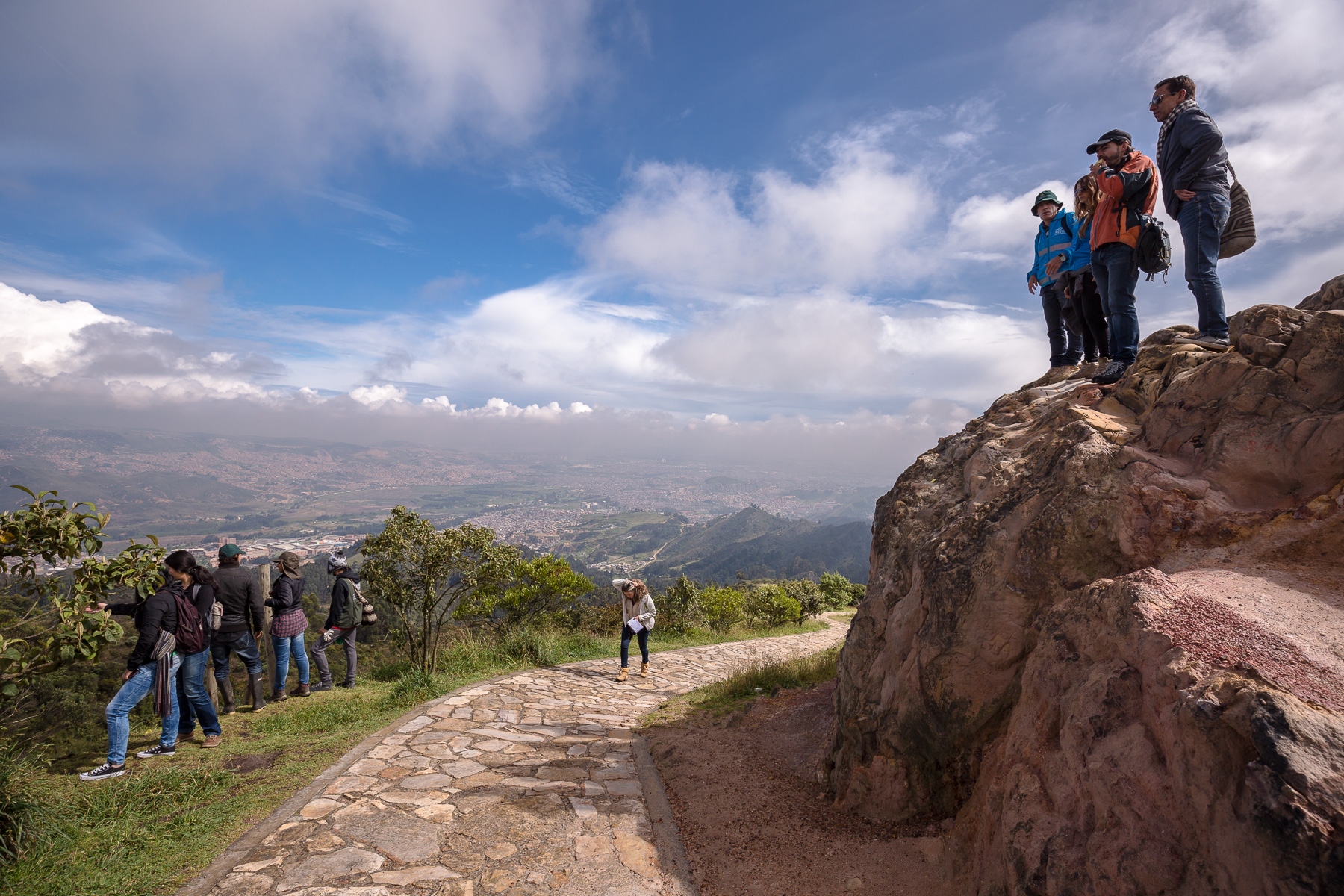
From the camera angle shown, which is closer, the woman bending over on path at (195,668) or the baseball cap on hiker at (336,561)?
the woman bending over on path at (195,668)

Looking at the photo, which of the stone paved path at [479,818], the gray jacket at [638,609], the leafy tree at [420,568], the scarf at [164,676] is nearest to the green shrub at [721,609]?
the gray jacket at [638,609]

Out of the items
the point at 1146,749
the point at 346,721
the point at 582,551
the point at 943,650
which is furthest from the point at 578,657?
the point at 582,551

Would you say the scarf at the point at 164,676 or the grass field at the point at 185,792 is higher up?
the scarf at the point at 164,676

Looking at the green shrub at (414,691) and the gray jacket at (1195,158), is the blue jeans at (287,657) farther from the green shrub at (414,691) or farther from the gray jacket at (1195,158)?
the gray jacket at (1195,158)

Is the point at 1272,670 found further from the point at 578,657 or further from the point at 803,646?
the point at 803,646

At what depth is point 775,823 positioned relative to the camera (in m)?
4.29

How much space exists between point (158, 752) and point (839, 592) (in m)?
25.6

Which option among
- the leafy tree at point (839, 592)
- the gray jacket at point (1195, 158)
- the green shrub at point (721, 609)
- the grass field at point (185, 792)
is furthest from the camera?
the leafy tree at point (839, 592)

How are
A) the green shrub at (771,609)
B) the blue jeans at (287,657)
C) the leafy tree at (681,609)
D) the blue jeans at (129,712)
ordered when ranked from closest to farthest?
the blue jeans at (129,712), the blue jeans at (287,657), the leafy tree at (681,609), the green shrub at (771,609)

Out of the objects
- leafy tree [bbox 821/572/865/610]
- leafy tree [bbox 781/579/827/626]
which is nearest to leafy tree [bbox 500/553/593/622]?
leafy tree [bbox 781/579/827/626]

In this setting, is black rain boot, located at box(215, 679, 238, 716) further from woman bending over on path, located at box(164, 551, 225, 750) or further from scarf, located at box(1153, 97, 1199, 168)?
scarf, located at box(1153, 97, 1199, 168)

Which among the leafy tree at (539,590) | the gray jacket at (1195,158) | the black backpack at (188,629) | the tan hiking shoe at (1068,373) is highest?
the gray jacket at (1195,158)

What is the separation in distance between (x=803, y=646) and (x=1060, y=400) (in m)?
10.5

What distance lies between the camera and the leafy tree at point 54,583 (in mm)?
3527
